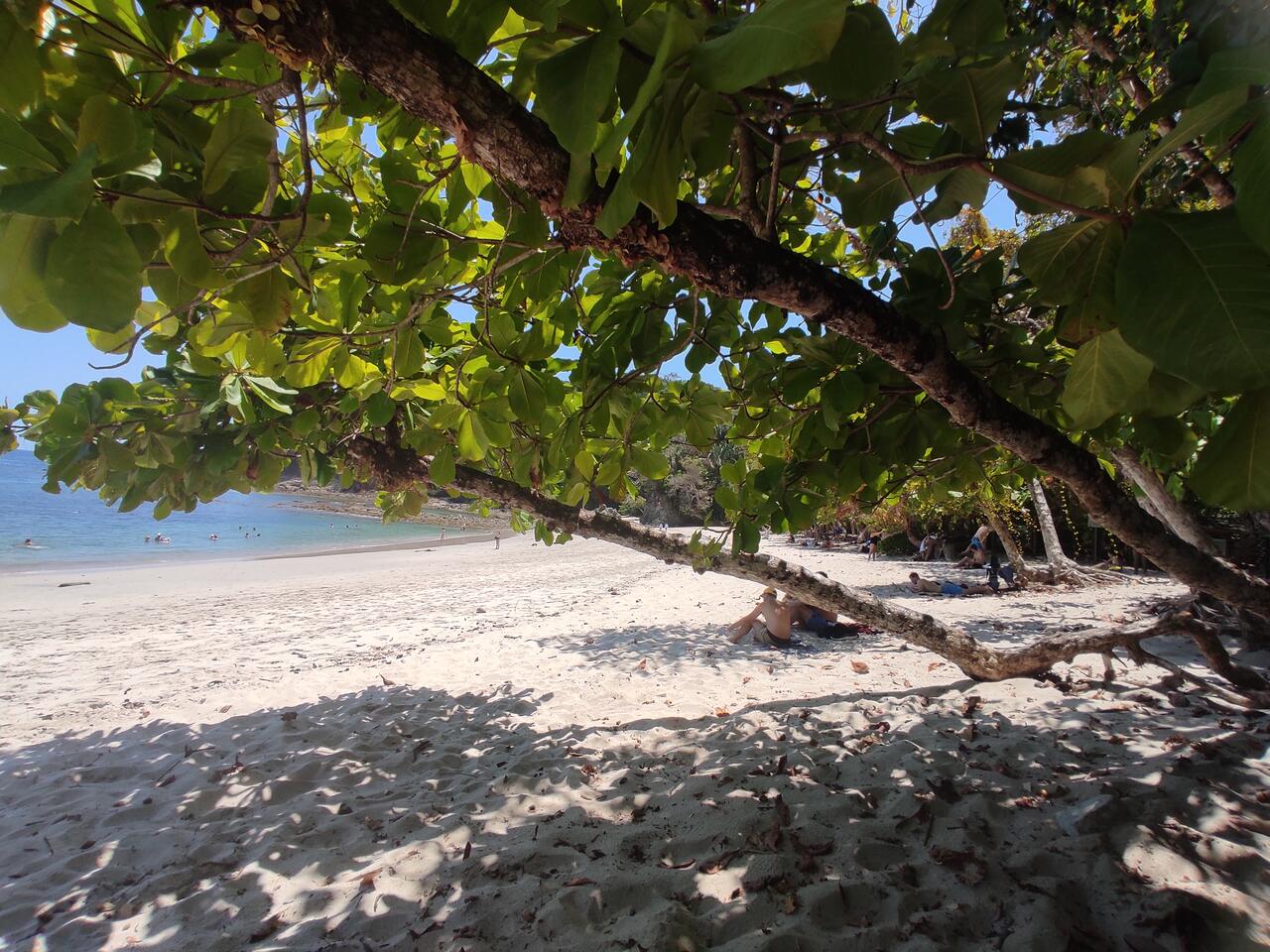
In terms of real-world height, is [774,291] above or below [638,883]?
above

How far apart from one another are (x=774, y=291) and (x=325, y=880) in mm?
2818

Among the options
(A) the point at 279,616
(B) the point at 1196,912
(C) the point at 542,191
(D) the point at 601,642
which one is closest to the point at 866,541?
(D) the point at 601,642

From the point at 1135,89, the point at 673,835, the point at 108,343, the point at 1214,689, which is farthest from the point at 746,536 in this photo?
the point at 1214,689

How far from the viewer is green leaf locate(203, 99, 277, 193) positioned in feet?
2.71

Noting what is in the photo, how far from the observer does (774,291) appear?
1336mm

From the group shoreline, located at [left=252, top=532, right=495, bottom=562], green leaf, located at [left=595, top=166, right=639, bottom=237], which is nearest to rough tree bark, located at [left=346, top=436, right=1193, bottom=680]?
green leaf, located at [left=595, top=166, right=639, bottom=237]

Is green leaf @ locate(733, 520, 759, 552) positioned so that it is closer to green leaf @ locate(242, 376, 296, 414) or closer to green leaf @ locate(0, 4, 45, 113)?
green leaf @ locate(242, 376, 296, 414)

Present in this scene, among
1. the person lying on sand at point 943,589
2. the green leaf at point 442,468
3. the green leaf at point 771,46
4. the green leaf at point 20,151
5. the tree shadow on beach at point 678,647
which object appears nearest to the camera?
A: the green leaf at point 771,46

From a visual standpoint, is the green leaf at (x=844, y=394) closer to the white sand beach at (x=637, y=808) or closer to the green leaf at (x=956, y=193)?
the green leaf at (x=956, y=193)

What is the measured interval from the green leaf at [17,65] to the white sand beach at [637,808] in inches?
94.8

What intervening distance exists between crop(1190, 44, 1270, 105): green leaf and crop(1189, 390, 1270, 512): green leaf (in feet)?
1.57

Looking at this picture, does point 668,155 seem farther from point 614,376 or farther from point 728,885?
point 728,885

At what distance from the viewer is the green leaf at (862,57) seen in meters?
0.77

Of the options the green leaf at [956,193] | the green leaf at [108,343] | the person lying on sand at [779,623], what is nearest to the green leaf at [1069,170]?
the green leaf at [956,193]
